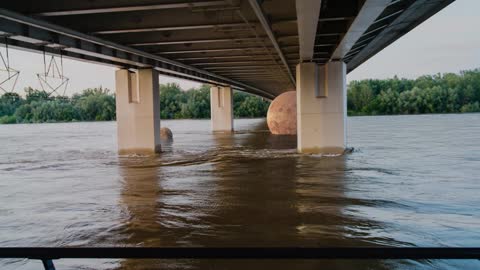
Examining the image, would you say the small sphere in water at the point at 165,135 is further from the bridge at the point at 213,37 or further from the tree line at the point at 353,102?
the tree line at the point at 353,102

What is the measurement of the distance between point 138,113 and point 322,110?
11257mm

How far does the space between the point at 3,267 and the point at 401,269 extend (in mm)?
6240

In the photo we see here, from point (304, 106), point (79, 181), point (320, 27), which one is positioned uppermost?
point (320, 27)

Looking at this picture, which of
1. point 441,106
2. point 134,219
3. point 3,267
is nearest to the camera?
point 3,267

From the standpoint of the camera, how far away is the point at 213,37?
68.3ft

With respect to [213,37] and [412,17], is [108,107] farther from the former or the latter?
[412,17]

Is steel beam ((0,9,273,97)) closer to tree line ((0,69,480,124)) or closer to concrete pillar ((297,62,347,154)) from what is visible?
concrete pillar ((297,62,347,154))

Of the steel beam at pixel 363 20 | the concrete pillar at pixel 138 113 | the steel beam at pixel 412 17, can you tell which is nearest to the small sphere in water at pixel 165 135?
the concrete pillar at pixel 138 113

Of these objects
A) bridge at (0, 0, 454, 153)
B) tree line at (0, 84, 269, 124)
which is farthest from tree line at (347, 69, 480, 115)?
bridge at (0, 0, 454, 153)

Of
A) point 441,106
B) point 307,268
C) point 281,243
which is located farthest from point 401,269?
point 441,106

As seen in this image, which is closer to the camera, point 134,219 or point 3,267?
point 3,267

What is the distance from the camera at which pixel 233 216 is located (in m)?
→ 10.9

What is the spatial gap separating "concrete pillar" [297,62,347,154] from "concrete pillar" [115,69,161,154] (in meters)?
9.13

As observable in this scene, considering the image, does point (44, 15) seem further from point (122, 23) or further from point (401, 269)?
point (401, 269)
